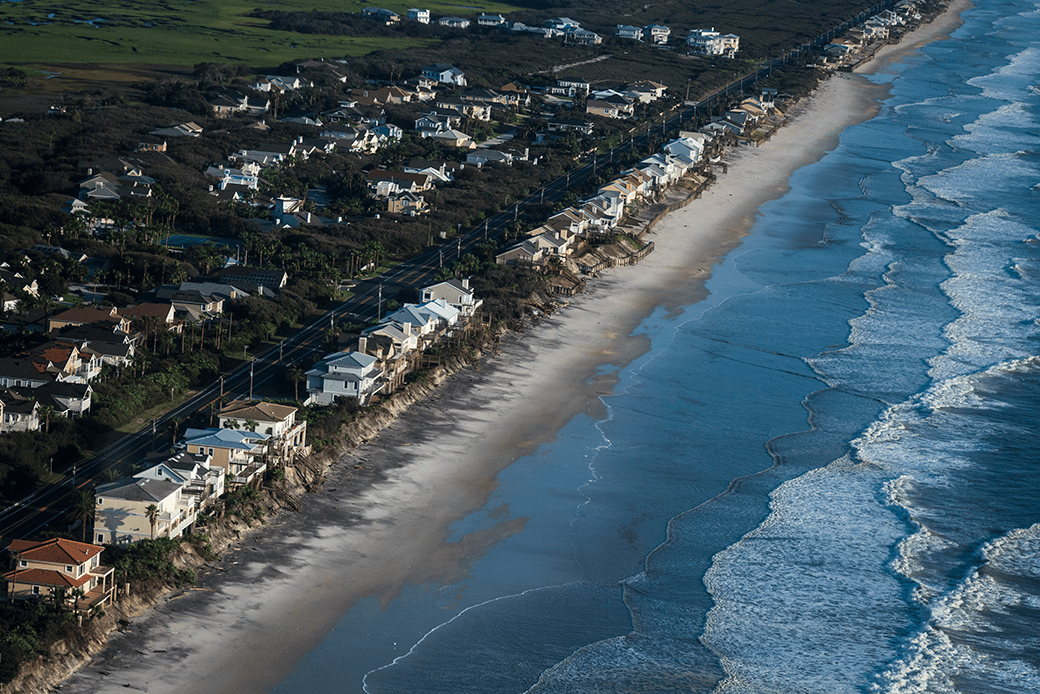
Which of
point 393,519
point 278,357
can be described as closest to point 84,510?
point 393,519

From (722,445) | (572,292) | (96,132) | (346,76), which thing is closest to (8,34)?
(346,76)

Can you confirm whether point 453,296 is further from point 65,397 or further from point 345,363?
point 65,397

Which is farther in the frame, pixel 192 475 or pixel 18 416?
pixel 18 416

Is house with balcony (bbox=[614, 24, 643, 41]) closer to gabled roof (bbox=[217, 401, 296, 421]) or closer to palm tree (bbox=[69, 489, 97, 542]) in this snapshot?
gabled roof (bbox=[217, 401, 296, 421])

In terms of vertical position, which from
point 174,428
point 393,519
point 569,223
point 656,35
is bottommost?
point 393,519

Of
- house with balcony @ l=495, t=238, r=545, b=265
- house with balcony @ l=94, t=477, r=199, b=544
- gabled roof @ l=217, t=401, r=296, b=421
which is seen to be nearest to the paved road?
house with balcony @ l=94, t=477, r=199, b=544

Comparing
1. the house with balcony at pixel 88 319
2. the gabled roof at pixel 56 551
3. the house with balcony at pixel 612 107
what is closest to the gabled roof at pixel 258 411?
the gabled roof at pixel 56 551

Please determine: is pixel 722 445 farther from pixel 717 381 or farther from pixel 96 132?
pixel 96 132
